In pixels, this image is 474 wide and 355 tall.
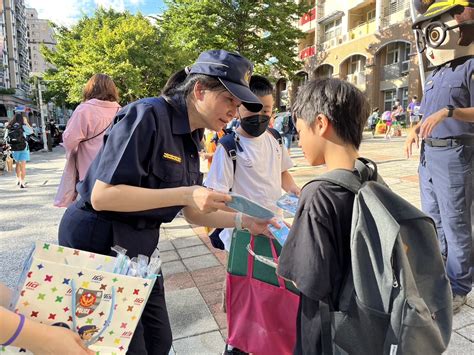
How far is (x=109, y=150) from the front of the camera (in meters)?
1.35

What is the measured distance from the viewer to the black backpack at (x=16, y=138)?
7.96m

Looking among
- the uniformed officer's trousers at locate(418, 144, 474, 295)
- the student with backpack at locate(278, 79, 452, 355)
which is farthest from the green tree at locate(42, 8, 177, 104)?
the student with backpack at locate(278, 79, 452, 355)

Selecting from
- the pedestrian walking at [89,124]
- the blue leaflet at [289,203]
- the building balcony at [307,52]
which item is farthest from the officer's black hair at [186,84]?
the building balcony at [307,52]

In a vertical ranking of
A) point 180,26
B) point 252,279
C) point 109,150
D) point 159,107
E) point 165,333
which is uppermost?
point 180,26

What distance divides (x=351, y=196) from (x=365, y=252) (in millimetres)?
207

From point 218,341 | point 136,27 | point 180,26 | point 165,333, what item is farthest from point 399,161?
point 136,27

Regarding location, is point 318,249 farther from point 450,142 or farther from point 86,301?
point 450,142

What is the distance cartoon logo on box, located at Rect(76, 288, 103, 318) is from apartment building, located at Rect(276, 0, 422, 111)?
21.5 meters

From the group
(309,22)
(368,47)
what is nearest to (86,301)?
(368,47)

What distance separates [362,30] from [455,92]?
81.9 feet

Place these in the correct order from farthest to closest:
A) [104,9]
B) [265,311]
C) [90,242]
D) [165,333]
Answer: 1. [104,9]
2. [265,311]
3. [165,333]
4. [90,242]

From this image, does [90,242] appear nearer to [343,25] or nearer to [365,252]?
[365,252]

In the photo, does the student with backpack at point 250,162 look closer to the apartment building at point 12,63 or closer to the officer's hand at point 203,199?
the officer's hand at point 203,199

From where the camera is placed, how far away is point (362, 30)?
24.5 metres
